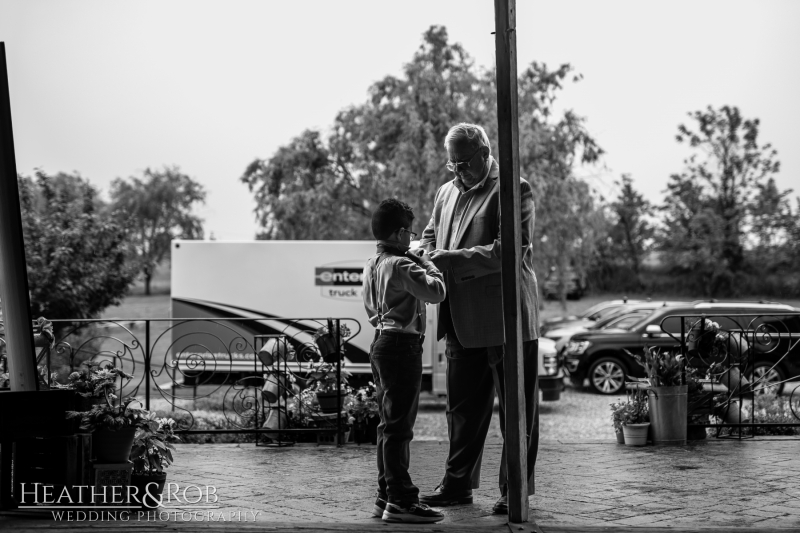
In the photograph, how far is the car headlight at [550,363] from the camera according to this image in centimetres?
1297

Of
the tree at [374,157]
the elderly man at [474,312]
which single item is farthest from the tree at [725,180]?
the elderly man at [474,312]

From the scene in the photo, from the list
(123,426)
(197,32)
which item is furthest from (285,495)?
(197,32)

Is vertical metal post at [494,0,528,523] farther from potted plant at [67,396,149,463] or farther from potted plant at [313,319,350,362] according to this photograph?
potted plant at [313,319,350,362]

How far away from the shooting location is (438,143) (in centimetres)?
2047

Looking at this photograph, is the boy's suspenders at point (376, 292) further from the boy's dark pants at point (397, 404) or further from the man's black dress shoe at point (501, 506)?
the man's black dress shoe at point (501, 506)

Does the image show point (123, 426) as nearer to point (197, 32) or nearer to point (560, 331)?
point (197, 32)

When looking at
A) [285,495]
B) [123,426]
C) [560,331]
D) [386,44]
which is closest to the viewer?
[123,426]

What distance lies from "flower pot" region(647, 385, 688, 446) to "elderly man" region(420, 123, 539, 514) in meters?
3.14

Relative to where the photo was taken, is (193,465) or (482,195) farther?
(193,465)

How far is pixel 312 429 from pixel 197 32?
6396mm

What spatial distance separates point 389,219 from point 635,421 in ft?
13.4

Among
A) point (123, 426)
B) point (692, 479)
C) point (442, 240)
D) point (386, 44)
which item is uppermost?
point (386, 44)

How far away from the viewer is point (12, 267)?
15.8 ft

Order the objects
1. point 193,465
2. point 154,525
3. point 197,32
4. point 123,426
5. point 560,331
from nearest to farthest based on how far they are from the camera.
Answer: point 154,525, point 123,426, point 193,465, point 197,32, point 560,331
